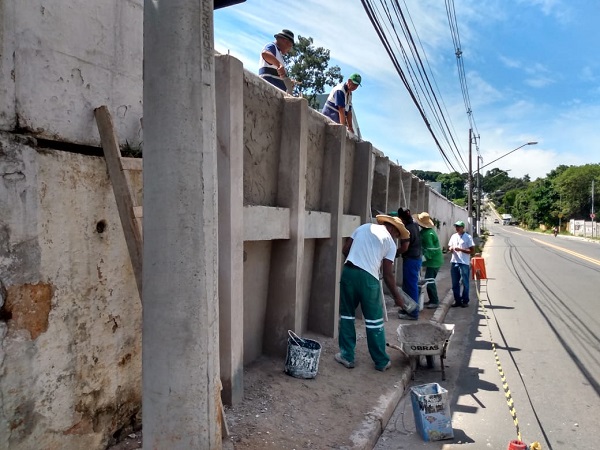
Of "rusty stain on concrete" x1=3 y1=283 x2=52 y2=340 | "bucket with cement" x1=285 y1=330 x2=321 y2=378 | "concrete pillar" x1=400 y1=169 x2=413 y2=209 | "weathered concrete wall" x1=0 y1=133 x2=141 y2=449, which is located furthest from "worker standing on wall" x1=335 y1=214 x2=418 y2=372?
"concrete pillar" x1=400 y1=169 x2=413 y2=209

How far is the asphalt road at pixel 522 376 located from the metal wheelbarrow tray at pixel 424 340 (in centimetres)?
34

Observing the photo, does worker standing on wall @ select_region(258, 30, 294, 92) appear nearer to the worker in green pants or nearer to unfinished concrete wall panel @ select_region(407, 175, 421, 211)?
the worker in green pants

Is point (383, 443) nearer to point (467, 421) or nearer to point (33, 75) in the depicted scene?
point (467, 421)

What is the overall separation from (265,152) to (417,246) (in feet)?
14.3

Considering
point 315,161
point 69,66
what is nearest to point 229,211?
point 69,66

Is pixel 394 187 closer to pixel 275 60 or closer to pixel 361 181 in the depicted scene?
pixel 361 181

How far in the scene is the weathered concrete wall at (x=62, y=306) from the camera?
8.54ft

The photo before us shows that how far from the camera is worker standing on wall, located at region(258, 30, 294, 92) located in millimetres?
6875

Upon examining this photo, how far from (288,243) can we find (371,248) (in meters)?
0.92

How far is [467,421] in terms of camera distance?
15.2 feet

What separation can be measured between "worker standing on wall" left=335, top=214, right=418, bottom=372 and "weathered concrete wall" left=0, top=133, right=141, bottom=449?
267 cm

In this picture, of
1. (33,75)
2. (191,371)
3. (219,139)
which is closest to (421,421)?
(191,371)

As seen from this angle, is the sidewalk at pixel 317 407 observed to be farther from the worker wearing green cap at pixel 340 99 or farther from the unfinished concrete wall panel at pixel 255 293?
the worker wearing green cap at pixel 340 99

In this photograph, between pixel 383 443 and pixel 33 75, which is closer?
pixel 33 75
